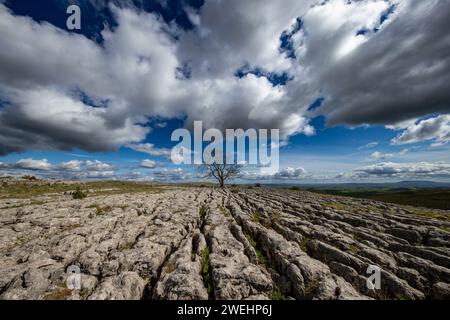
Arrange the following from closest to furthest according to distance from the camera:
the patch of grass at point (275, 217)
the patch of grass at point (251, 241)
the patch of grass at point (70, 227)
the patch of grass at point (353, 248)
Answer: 1. the patch of grass at point (353, 248)
2. the patch of grass at point (251, 241)
3. the patch of grass at point (70, 227)
4. the patch of grass at point (275, 217)

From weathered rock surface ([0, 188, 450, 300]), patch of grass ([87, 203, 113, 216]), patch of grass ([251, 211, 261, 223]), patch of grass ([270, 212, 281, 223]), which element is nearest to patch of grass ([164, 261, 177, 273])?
weathered rock surface ([0, 188, 450, 300])

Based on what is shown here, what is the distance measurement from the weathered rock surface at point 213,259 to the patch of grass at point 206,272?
0.09 metres

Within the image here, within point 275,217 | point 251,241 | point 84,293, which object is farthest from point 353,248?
point 84,293

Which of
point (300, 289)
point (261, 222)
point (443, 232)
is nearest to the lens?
point (300, 289)

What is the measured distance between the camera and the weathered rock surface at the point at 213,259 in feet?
41.0

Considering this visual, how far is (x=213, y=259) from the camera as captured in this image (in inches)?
620

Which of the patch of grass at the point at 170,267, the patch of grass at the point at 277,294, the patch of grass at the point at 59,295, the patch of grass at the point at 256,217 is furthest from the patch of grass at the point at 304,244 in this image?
the patch of grass at the point at 59,295

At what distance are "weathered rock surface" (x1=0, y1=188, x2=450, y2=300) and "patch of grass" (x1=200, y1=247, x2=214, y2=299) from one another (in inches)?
3.4

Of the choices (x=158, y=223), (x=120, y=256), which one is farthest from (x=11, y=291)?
(x=158, y=223)

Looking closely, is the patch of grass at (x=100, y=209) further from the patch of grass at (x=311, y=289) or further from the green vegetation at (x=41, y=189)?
the patch of grass at (x=311, y=289)

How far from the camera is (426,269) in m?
14.3
